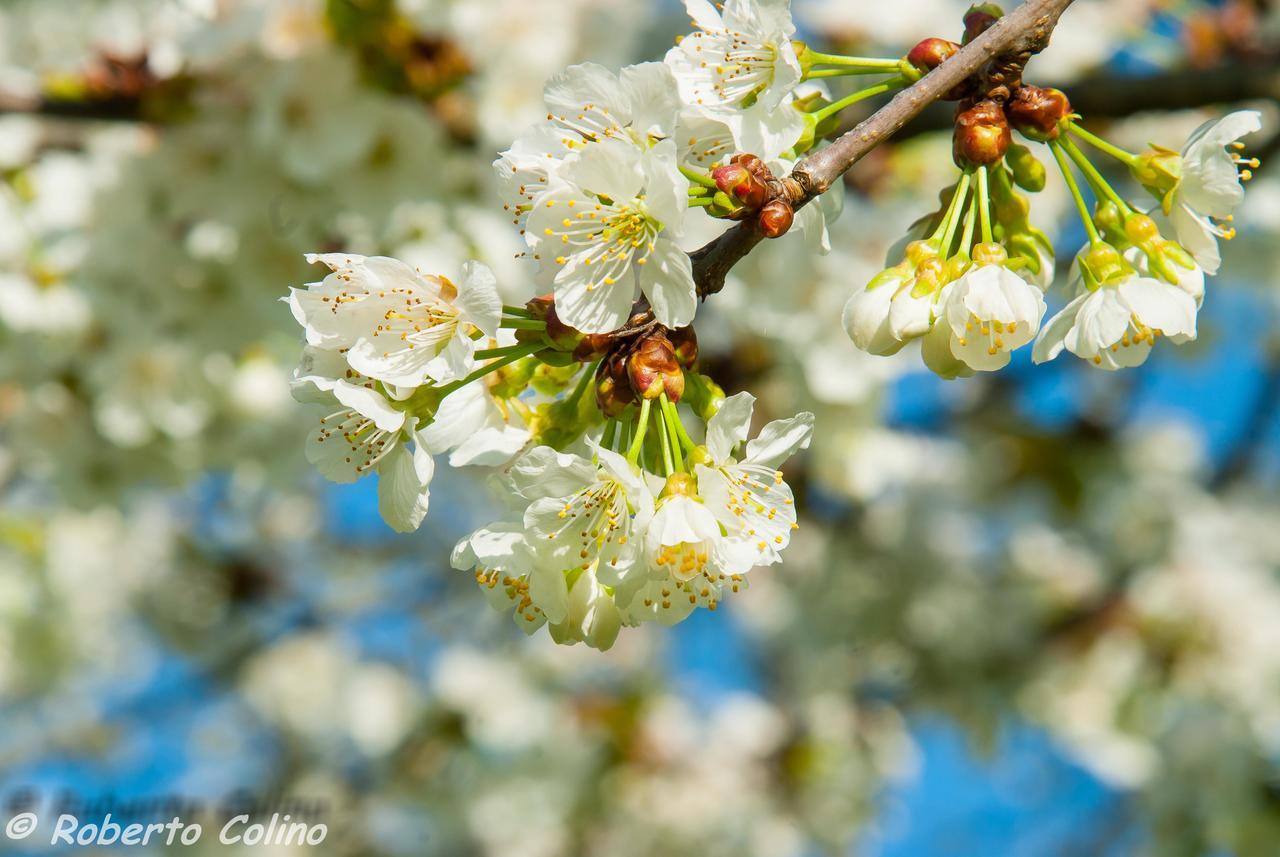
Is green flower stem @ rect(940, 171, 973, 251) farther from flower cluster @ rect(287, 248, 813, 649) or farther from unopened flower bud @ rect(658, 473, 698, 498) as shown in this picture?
unopened flower bud @ rect(658, 473, 698, 498)

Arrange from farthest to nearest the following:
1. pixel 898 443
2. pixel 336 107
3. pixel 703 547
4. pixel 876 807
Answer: pixel 876 807 → pixel 898 443 → pixel 336 107 → pixel 703 547

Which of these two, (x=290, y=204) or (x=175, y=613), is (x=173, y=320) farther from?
(x=175, y=613)

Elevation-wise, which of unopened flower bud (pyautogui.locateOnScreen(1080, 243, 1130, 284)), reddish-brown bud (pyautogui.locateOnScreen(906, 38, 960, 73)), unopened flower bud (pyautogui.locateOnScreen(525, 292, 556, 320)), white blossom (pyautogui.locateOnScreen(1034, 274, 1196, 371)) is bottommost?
white blossom (pyautogui.locateOnScreen(1034, 274, 1196, 371))

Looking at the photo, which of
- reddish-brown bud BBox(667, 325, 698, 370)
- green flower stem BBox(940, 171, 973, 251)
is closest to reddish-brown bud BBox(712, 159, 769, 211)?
reddish-brown bud BBox(667, 325, 698, 370)

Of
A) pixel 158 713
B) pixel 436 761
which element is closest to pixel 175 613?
pixel 158 713

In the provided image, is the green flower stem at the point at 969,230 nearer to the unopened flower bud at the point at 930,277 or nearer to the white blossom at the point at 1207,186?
the unopened flower bud at the point at 930,277

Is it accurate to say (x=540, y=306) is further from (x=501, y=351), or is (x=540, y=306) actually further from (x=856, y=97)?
(x=856, y=97)

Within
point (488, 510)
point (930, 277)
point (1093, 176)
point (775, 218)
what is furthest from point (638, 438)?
point (488, 510)
